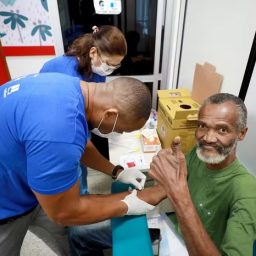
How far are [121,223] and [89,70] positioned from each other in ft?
3.44

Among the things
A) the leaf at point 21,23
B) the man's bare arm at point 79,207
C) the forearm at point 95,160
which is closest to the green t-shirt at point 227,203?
the man's bare arm at point 79,207

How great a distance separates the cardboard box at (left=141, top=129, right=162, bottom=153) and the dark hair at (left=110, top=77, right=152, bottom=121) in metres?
0.83

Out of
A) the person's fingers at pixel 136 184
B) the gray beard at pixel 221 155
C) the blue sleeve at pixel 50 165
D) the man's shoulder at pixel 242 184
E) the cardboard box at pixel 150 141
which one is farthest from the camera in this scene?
the cardboard box at pixel 150 141

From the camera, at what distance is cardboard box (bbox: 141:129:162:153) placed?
1.71 metres

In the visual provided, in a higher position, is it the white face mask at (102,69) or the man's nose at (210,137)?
the white face mask at (102,69)

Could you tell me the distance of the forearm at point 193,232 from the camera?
0.81 meters

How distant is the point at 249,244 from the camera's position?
2.57 ft

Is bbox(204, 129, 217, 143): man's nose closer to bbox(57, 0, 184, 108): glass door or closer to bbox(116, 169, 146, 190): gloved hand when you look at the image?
bbox(116, 169, 146, 190): gloved hand

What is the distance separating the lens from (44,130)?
0.70 metres

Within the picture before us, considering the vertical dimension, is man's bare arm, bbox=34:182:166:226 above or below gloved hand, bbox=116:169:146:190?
above

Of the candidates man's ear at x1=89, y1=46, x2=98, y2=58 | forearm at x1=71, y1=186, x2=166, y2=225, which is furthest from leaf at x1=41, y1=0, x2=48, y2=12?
forearm at x1=71, y1=186, x2=166, y2=225

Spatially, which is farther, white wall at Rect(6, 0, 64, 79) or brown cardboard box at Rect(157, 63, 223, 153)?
white wall at Rect(6, 0, 64, 79)

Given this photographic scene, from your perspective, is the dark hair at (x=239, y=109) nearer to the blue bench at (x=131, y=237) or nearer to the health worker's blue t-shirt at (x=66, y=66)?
the blue bench at (x=131, y=237)

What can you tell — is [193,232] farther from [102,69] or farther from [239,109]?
[102,69]
